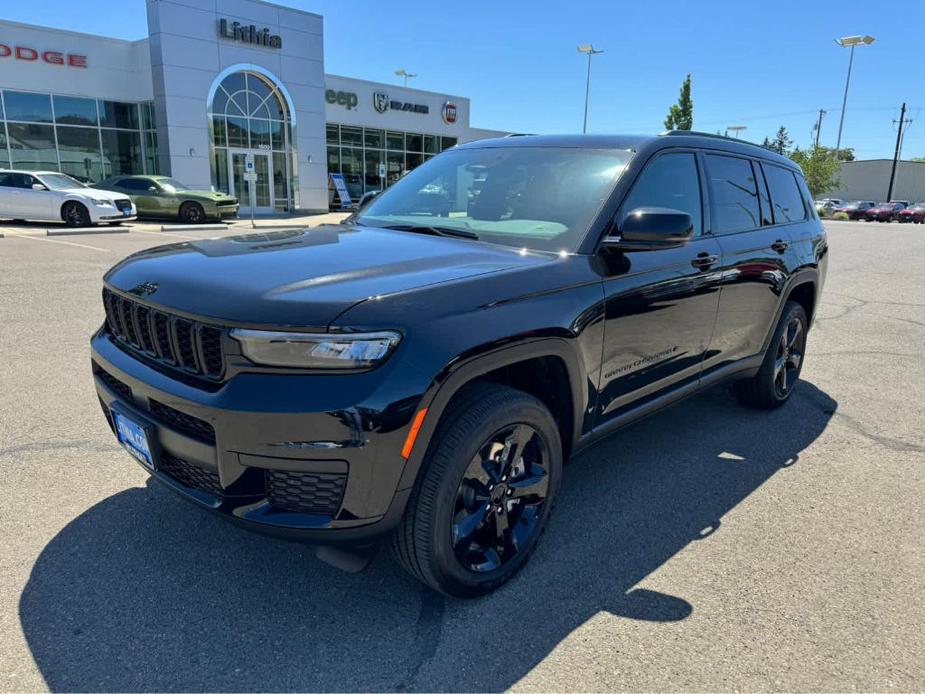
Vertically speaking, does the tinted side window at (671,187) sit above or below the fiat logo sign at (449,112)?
below

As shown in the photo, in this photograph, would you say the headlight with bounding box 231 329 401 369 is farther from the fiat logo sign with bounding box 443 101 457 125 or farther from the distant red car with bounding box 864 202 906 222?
the distant red car with bounding box 864 202 906 222

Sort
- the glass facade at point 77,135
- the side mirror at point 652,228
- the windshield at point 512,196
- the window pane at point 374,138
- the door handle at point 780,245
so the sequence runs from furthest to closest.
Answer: the window pane at point 374,138
the glass facade at point 77,135
the door handle at point 780,245
the windshield at point 512,196
the side mirror at point 652,228

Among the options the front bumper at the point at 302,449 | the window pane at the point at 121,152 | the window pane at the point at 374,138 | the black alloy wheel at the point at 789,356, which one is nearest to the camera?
the front bumper at the point at 302,449

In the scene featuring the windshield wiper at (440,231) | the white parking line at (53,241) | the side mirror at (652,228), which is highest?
the side mirror at (652,228)

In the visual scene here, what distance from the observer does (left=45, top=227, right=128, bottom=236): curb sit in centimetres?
1625

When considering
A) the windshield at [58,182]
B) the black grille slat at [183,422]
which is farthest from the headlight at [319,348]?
the windshield at [58,182]

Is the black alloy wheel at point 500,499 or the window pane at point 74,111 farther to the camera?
the window pane at point 74,111

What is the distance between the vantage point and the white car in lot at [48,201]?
58.0ft

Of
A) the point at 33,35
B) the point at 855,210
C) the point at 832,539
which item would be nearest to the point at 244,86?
the point at 33,35

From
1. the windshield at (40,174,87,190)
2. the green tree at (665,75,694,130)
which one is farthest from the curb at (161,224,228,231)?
the green tree at (665,75,694,130)

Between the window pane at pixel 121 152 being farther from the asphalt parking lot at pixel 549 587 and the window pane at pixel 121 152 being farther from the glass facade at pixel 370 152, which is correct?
the asphalt parking lot at pixel 549 587

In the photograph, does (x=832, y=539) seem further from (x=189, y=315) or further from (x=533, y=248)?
(x=189, y=315)

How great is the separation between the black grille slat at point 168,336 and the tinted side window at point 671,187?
1.93m

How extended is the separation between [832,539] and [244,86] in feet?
86.7
